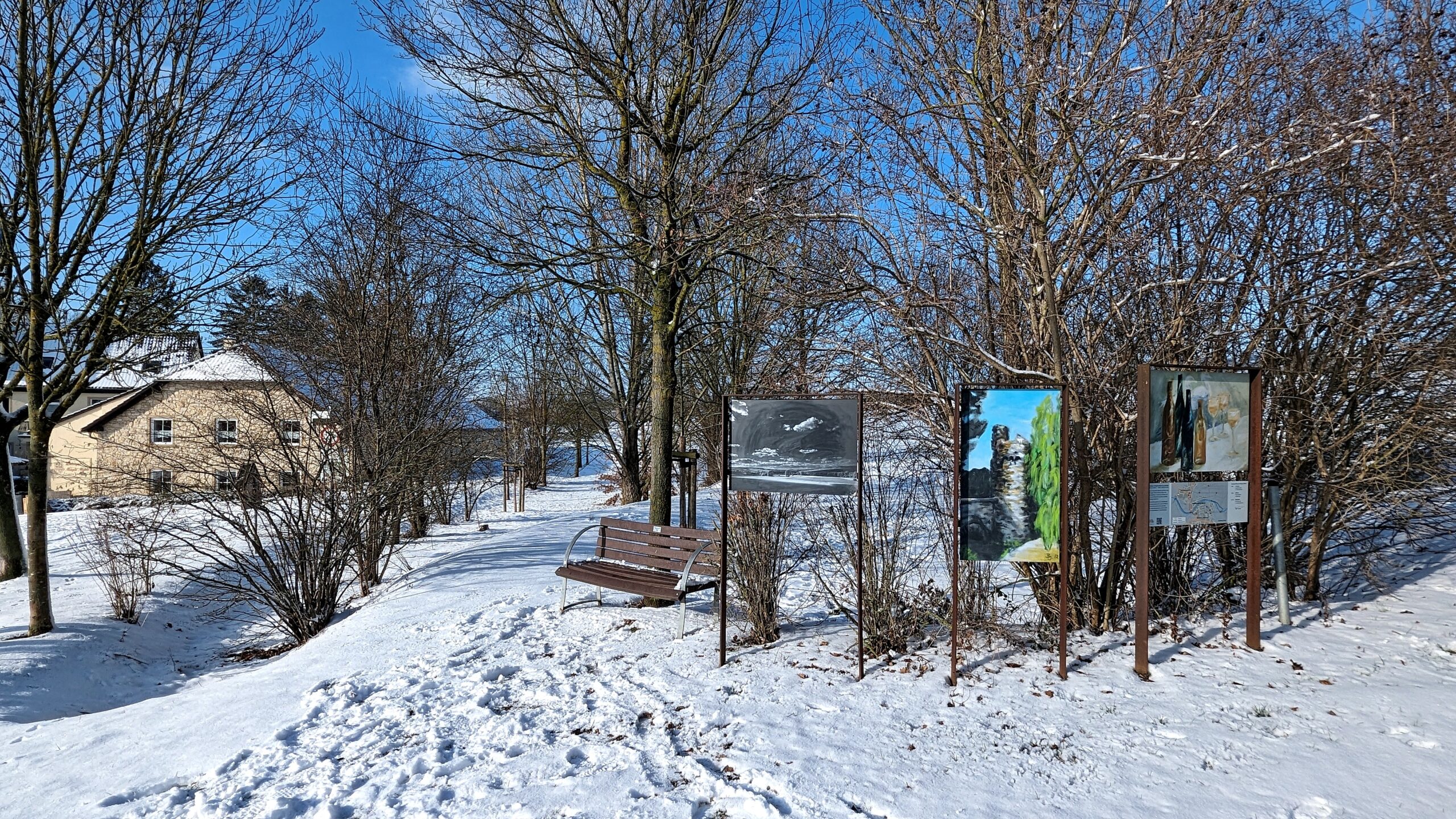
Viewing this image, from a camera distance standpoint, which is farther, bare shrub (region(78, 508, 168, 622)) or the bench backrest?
bare shrub (region(78, 508, 168, 622))

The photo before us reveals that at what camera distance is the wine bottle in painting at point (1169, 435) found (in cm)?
478

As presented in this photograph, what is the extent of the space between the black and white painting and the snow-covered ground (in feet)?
3.86

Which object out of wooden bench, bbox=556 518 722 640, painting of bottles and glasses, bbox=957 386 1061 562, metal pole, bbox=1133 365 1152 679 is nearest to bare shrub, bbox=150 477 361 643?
wooden bench, bbox=556 518 722 640

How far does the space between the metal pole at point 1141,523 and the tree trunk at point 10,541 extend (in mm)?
13221

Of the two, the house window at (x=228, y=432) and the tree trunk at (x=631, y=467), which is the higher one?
the house window at (x=228, y=432)

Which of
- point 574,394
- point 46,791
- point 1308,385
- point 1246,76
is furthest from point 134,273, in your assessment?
point 574,394

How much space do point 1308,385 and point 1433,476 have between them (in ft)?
3.13

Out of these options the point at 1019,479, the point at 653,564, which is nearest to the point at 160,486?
the point at 653,564

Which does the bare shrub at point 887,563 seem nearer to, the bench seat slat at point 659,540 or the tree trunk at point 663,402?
the bench seat slat at point 659,540

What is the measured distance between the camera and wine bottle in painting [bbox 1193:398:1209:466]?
4879mm

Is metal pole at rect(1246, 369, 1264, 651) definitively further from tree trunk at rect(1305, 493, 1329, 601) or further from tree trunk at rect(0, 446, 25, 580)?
tree trunk at rect(0, 446, 25, 580)

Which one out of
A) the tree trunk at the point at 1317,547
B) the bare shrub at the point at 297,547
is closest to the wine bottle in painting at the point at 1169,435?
the tree trunk at the point at 1317,547

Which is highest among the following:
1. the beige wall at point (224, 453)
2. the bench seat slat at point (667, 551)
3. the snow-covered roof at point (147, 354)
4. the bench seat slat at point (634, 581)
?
the snow-covered roof at point (147, 354)

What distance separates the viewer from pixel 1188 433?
4.88 meters
